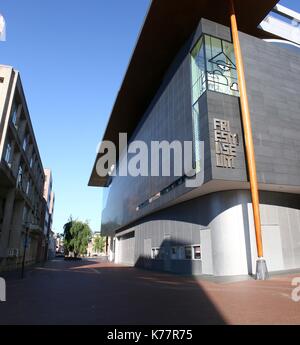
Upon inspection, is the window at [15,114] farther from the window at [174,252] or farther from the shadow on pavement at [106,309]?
the window at [174,252]

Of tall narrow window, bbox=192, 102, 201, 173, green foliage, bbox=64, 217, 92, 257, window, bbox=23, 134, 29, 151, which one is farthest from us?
green foliage, bbox=64, 217, 92, 257

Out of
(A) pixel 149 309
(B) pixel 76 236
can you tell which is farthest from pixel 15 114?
(B) pixel 76 236


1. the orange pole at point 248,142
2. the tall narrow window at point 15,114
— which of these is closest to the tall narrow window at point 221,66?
the orange pole at point 248,142

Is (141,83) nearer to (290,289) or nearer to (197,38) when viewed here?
(197,38)

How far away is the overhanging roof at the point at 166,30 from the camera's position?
23.6 m

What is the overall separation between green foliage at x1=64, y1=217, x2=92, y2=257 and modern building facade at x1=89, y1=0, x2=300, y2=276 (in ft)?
141

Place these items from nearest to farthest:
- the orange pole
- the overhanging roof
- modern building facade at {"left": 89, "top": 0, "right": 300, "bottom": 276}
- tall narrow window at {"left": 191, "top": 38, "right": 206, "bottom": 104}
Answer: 1. the orange pole
2. modern building facade at {"left": 89, "top": 0, "right": 300, "bottom": 276}
3. tall narrow window at {"left": 191, "top": 38, "right": 206, "bottom": 104}
4. the overhanging roof

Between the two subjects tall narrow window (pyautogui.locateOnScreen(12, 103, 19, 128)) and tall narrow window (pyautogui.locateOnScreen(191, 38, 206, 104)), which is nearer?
tall narrow window (pyautogui.locateOnScreen(191, 38, 206, 104))

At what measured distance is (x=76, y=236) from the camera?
230 feet

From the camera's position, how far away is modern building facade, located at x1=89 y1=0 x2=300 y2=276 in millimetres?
19094

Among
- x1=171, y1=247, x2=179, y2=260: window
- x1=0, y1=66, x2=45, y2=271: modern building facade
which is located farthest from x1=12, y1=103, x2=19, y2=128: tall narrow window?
x1=171, y1=247, x2=179, y2=260: window

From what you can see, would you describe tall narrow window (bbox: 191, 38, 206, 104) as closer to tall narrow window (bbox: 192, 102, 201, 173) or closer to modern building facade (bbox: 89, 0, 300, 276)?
modern building facade (bbox: 89, 0, 300, 276)
